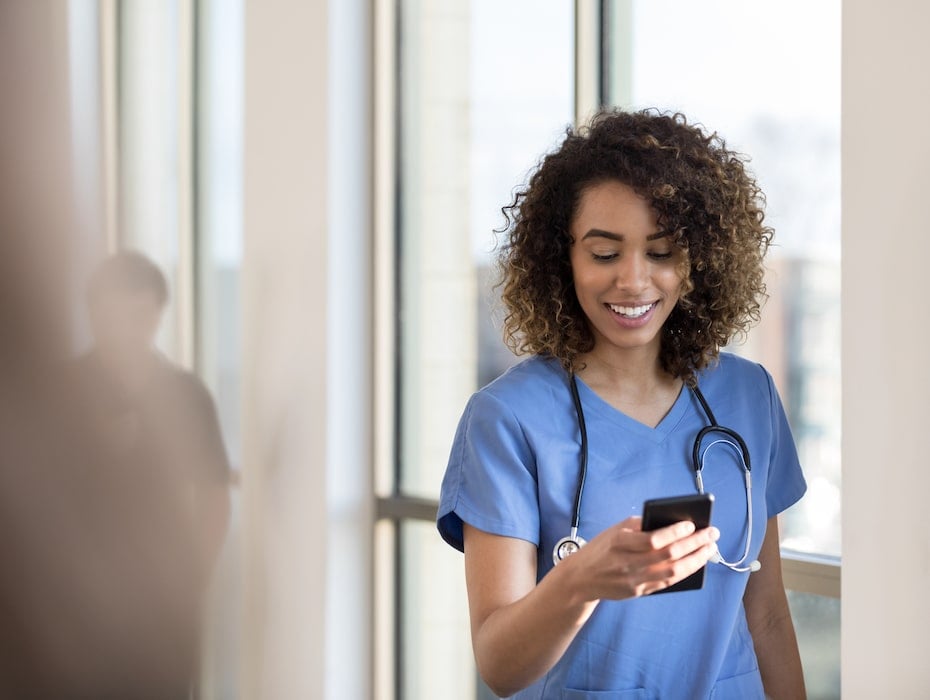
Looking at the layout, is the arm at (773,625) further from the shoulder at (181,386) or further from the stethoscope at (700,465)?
the shoulder at (181,386)

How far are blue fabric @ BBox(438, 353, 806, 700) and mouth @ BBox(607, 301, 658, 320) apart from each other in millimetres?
104

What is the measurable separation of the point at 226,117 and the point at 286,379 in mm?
851

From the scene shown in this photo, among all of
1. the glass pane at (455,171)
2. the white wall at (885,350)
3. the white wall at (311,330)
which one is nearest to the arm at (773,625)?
the white wall at (885,350)

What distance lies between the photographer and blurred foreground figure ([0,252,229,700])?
2.93 meters

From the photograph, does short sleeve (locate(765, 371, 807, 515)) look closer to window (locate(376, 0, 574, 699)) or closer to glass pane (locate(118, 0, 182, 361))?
window (locate(376, 0, 574, 699))

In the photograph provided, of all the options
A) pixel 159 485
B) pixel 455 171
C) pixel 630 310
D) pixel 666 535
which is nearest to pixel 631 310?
pixel 630 310

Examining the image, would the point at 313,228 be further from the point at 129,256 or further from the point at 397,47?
the point at 129,256

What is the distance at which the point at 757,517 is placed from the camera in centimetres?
124

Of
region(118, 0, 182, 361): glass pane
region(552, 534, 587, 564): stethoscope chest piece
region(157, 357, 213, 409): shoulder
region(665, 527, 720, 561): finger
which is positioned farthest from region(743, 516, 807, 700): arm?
region(118, 0, 182, 361): glass pane

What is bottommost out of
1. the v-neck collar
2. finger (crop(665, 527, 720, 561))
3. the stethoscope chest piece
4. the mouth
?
the stethoscope chest piece

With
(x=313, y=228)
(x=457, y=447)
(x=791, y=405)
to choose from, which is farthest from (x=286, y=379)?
(x=457, y=447)

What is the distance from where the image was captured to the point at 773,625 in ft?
4.34

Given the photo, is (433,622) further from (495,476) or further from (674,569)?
(674,569)

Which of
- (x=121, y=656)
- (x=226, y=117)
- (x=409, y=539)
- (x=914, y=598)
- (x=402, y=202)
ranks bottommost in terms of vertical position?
(x=121, y=656)
